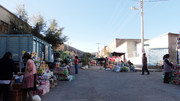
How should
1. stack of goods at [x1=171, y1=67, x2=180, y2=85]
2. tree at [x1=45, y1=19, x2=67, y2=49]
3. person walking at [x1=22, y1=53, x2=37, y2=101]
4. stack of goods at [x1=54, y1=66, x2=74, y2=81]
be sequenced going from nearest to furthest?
person walking at [x1=22, y1=53, x2=37, y2=101] < stack of goods at [x1=171, y1=67, x2=180, y2=85] < stack of goods at [x1=54, y1=66, x2=74, y2=81] < tree at [x1=45, y1=19, x2=67, y2=49]

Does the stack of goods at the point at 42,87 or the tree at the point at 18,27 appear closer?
the stack of goods at the point at 42,87

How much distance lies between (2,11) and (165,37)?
2057cm

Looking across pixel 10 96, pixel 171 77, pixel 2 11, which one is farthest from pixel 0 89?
pixel 2 11

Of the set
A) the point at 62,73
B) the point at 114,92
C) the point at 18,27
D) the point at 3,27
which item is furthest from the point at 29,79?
the point at 18,27

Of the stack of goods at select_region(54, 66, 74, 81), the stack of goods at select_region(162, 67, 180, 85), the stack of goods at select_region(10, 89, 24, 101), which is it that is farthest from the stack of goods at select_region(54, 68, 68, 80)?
the stack of goods at select_region(162, 67, 180, 85)

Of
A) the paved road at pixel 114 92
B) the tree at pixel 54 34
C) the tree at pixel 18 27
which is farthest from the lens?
the tree at pixel 54 34

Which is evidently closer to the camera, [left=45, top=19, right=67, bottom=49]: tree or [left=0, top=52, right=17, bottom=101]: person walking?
[left=0, top=52, right=17, bottom=101]: person walking

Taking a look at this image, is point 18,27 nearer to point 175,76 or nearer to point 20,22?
point 20,22

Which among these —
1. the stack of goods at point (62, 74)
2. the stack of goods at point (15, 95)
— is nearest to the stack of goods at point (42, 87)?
the stack of goods at point (15, 95)

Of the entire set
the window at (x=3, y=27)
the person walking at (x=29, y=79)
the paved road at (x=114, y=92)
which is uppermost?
the window at (x=3, y=27)

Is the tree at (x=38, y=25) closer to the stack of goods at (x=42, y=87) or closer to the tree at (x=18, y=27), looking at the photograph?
the tree at (x=18, y=27)

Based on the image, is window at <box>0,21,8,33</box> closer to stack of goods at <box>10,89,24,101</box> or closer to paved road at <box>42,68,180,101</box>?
paved road at <box>42,68,180,101</box>

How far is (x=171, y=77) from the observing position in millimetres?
8141

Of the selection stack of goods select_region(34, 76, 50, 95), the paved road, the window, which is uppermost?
the window
